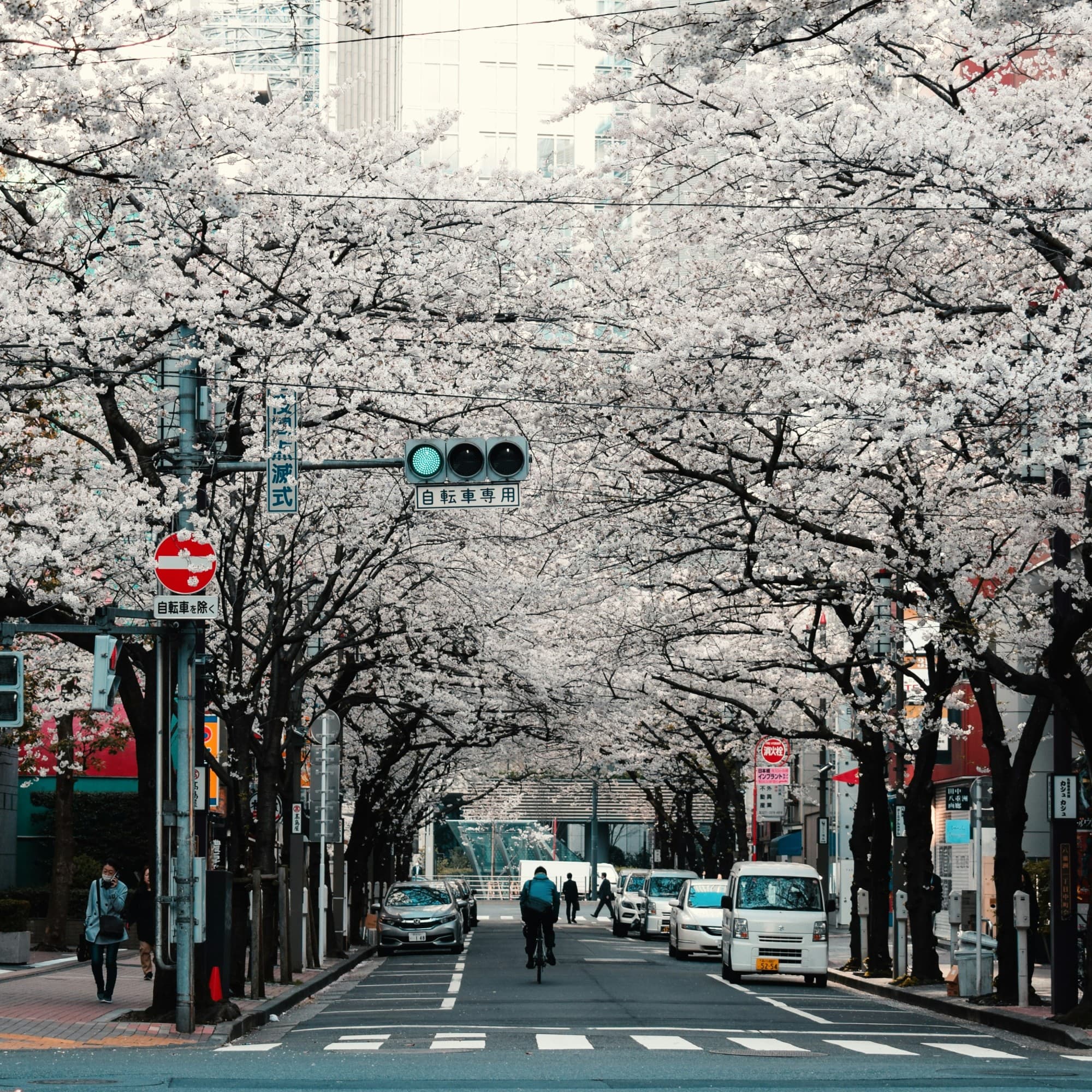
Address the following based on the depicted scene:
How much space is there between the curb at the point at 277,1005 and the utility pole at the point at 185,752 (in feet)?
1.62

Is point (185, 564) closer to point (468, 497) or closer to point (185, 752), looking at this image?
point (185, 752)

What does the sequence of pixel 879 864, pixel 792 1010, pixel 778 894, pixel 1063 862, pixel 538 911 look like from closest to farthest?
pixel 1063 862 < pixel 792 1010 < pixel 538 911 < pixel 778 894 < pixel 879 864

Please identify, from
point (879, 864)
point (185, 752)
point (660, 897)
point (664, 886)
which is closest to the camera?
point (185, 752)

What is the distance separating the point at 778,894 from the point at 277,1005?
1054 centimetres

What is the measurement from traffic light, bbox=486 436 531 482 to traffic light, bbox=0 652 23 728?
16.4 ft

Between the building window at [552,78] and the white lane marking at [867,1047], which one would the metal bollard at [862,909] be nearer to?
the white lane marking at [867,1047]

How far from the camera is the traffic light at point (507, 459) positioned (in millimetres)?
14719

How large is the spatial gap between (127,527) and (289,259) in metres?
3.15

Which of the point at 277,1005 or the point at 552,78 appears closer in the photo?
the point at 277,1005

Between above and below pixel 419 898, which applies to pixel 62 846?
above

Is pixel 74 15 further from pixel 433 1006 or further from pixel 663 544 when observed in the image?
pixel 433 1006

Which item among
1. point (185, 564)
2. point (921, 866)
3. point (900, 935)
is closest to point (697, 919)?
point (900, 935)

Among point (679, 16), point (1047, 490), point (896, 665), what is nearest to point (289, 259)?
point (679, 16)

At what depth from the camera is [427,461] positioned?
48.9 ft
